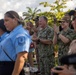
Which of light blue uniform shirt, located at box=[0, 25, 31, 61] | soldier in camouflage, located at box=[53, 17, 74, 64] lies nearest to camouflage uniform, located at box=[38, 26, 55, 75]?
soldier in camouflage, located at box=[53, 17, 74, 64]

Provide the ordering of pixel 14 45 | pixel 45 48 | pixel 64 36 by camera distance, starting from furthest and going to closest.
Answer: pixel 45 48
pixel 64 36
pixel 14 45

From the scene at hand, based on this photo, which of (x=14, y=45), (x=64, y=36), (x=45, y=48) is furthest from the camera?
(x=45, y=48)

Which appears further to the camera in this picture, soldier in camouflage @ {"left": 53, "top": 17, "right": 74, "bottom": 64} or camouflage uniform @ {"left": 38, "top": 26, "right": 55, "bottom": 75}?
camouflage uniform @ {"left": 38, "top": 26, "right": 55, "bottom": 75}

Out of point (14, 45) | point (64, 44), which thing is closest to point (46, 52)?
point (64, 44)

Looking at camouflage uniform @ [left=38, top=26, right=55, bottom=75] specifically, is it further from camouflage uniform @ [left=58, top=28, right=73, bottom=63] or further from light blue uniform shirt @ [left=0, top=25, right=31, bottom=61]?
light blue uniform shirt @ [left=0, top=25, right=31, bottom=61]

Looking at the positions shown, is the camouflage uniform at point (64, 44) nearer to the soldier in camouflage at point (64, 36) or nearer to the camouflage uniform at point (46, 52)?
the soldier in camouflage at point (64, 36)

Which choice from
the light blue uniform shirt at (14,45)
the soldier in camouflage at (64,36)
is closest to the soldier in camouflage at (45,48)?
the soldier in camouflage at (64,36)

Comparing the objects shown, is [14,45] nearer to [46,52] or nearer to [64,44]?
[64,44]

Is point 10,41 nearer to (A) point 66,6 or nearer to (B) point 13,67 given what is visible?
(B) point 13,67

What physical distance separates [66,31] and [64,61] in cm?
339

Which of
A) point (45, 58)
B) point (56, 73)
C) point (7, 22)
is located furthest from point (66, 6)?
point (56, 73)

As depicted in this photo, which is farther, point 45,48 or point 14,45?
point 45,48

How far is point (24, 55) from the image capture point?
286 cm

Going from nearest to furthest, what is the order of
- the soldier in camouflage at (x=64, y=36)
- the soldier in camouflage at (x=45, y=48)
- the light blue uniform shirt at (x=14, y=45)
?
the light blue uniform shirt at (x=14, y=45) < the soldier in camouflage at (x=64, y=36) < the soldier in camouflage at (x=45, y=48)
